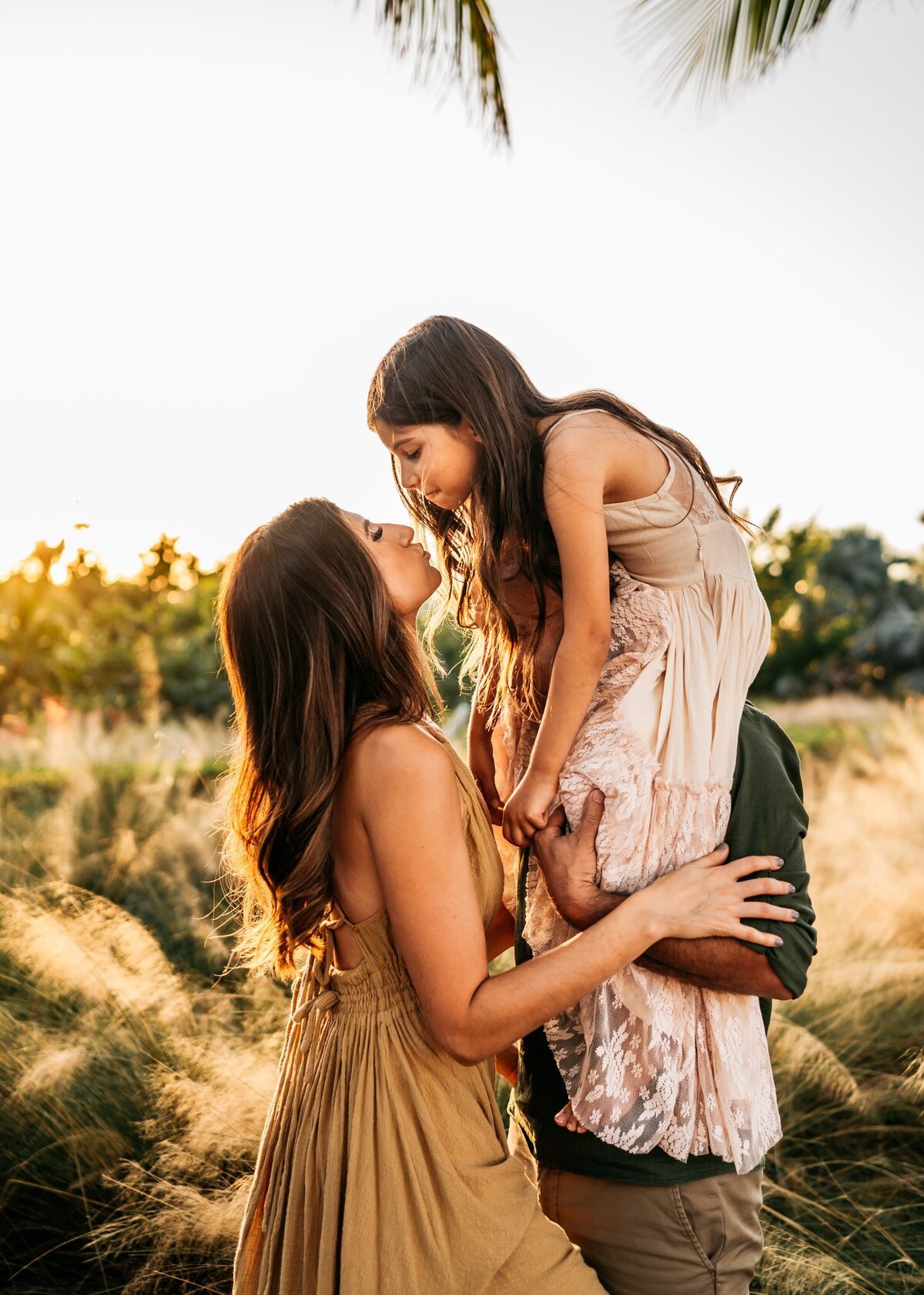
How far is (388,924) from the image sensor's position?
2.05 meters

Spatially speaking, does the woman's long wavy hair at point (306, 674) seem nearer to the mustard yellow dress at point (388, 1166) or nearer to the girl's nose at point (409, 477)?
the mustard yellow dress at point (388, 1166)

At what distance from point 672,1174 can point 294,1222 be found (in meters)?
0.74

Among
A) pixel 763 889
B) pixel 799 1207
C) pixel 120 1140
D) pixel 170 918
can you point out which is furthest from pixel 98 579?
pixel 763 889

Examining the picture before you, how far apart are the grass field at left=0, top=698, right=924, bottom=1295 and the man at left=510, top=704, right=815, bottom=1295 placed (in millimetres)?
1101

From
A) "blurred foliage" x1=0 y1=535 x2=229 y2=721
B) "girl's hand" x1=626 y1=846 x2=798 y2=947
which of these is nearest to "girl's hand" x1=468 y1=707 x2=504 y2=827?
"girl's hand" x1=626 y1=846 x2=798 y2=947

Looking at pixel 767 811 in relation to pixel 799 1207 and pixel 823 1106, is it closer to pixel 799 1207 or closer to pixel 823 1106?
pixel 799 1207

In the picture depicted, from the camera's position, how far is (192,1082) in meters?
3.45

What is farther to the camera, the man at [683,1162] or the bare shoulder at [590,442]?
the bare shoulder at [590,442]

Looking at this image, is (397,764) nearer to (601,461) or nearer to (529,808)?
(529,808)

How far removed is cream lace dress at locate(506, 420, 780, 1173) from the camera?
6.90 ft

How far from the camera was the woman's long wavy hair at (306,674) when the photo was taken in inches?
81.5

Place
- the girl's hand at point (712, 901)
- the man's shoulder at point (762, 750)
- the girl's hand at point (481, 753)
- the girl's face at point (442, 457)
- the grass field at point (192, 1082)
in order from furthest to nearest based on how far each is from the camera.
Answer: the grass field at point (192, 1082) → the girl's hand at point (481, 753) → the girl's face at point (442, 457) → the man's shoulder at point (762, 750) → the girl's hand at point (712, 901)

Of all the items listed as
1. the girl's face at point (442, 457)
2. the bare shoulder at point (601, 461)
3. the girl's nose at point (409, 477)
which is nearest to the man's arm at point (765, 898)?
the bare shoulder at point (601, 461)

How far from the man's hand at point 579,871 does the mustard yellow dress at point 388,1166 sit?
4.9 inches
